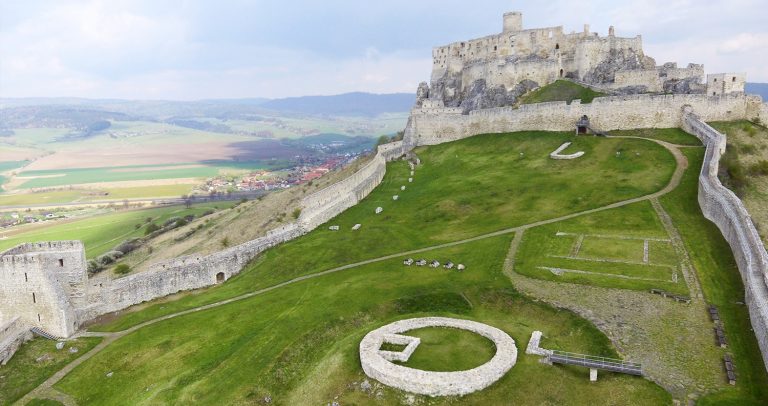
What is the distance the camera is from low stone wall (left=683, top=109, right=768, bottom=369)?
26312 mm

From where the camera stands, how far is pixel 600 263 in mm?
36281

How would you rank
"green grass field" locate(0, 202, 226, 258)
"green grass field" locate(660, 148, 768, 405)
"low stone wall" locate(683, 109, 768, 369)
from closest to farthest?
"green grass field" locate(660, 148, 768, 405) < "low stone wall" locate(683, 109, 768, 369) < "green grass field" locate(0, 202, 226, 258)

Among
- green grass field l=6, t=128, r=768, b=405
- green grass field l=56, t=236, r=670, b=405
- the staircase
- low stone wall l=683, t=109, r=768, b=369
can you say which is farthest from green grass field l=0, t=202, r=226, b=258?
low stone wall l=683, t=109, r=768, b=369

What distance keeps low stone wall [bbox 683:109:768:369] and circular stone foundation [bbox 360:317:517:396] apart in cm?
1158

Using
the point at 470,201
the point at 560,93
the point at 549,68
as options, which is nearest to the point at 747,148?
the point at 470,201

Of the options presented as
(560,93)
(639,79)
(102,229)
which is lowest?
(102,229)

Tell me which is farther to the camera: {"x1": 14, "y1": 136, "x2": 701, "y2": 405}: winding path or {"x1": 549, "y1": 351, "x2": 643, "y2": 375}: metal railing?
A: {"x1": 14, "y1": 136, "x2": 701, "y2": 405}: winding path

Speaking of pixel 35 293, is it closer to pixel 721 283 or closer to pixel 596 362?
pixel 596 362

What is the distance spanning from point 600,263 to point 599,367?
13338mm

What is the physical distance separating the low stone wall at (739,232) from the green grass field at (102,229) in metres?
87.6

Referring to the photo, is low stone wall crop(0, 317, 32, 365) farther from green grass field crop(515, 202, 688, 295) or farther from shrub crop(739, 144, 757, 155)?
shrub crop(739, 144, 757, 155)

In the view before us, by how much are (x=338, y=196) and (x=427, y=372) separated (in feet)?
122

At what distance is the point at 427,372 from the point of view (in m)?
24.7

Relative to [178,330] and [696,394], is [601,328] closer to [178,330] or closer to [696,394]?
[696,394]
